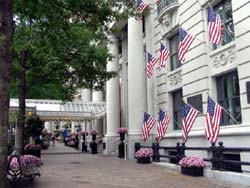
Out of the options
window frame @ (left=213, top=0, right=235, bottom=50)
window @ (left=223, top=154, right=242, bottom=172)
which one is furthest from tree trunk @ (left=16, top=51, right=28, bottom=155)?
window frame @ (left=213, top=0, right=235, bottom=50)

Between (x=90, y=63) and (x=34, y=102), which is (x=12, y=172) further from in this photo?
(x=34, y=102)

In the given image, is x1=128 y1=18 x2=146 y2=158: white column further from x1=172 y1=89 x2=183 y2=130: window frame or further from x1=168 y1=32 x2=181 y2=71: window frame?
x1=168 y1=32 x2=181 y2=71: window frame

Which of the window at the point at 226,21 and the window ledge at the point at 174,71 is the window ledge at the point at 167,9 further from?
the window at the point at 226,21

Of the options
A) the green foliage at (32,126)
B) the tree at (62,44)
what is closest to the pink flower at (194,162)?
the tree at (62,44)

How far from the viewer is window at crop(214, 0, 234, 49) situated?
14.9 meters

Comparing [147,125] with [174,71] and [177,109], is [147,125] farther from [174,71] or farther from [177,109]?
[174,71]

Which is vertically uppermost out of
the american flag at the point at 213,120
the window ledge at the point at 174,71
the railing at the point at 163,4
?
the railing at the point at 163,4

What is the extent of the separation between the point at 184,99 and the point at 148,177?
19.4ft

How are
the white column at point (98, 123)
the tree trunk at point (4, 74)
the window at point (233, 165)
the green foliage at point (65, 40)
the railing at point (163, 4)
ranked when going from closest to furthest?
1. the tree trunk at point (4, 74)
2. the green foliage at point (65, 40)
3. the window at point (233, 165)
4. the railing at point (163, 4)
5. the white column at point (98, 123)

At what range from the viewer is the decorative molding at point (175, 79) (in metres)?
19.0

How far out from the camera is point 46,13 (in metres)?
11.0

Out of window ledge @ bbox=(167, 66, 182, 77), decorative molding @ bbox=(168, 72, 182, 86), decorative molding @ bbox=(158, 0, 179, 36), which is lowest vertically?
decorative molding @ bbox=(168, 72, 182, 86)

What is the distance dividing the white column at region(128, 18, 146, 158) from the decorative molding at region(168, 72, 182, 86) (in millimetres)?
2856

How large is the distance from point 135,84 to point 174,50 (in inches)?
135
